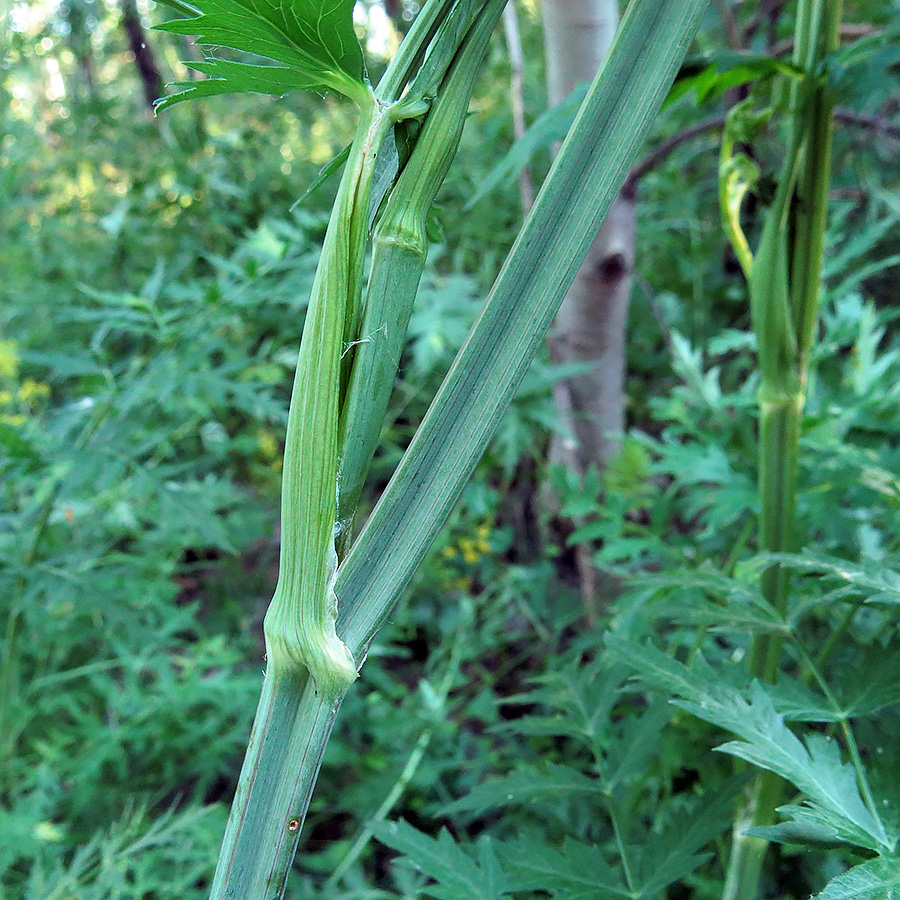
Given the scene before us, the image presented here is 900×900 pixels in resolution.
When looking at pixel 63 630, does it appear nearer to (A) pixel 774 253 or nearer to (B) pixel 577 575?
(B) pixel 577 575

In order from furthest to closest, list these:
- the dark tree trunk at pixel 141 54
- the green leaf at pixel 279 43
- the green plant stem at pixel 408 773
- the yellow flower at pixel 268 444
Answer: the dark tree trunk at pixel 141 54 < the yellow flower at pixel 268 444 < the green plant stem at pixel 408 773 < the green leaf at pixel 279 43

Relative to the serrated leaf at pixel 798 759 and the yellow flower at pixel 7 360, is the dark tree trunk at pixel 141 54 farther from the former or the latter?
the serrated leaf at pixel 798 759

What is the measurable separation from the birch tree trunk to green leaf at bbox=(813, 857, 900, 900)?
2.66ft

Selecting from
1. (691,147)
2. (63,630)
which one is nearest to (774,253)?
(63,630)

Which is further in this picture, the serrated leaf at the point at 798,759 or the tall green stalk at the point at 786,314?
the tall green stalk at the point at 786,314

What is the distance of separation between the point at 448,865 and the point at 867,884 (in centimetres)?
30

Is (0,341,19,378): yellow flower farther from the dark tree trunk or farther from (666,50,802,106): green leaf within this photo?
the dark tree trunk

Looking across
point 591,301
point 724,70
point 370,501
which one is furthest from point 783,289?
point 370,501

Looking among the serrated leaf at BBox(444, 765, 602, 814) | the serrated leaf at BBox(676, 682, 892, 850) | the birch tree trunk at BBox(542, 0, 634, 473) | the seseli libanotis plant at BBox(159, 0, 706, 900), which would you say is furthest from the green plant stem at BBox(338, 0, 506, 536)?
the birch tree trunk at BBox(542, 0, 634, 473)

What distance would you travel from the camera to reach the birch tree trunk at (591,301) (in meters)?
1.23

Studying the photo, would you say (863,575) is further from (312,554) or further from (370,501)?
(370,501)

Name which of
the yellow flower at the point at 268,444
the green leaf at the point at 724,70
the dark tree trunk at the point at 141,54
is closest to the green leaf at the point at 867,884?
the green leaf at the point at 724,70

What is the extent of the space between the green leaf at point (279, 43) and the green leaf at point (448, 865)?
1.67 feet

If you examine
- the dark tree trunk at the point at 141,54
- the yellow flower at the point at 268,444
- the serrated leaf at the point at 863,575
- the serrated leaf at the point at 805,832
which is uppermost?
the dark tree trunk at the point at 141,54
